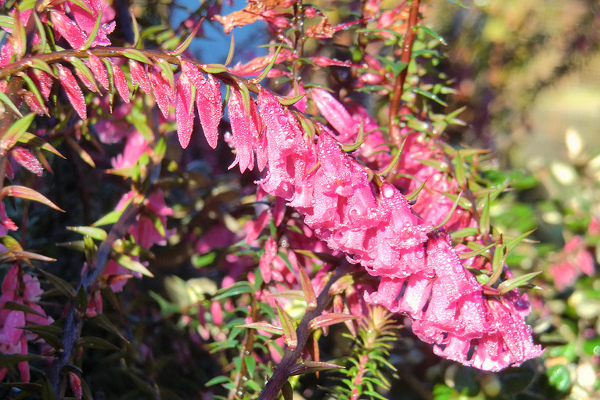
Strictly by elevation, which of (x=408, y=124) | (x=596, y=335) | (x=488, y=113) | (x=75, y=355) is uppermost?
(x=408, y=124)

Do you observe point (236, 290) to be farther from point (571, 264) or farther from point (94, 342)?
point (571, 264)

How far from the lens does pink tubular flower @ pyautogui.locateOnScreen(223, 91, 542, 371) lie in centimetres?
36

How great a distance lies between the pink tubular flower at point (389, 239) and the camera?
363 mm

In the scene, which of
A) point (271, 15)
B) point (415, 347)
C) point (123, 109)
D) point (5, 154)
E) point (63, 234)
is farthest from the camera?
point (415, 347)

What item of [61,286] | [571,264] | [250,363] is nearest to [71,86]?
[61,286]

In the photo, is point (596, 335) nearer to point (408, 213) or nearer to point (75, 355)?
point (408, 213)

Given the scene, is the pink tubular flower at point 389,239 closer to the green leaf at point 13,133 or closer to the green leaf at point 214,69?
the green leaf at point 214,69

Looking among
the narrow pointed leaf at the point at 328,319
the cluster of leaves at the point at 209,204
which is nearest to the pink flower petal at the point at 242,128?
the cluster of leaves at the point at 209,204

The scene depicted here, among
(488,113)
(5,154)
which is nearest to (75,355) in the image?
(5,154)

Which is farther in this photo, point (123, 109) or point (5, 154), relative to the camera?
point (123, 109)

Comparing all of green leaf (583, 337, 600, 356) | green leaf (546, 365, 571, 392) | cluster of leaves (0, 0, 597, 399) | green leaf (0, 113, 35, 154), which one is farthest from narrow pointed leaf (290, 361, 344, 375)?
green leaf (583, 337, 600, 356)

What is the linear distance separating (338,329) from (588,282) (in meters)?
0.49

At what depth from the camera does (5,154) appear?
352mm

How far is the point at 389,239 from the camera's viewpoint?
0.37m
